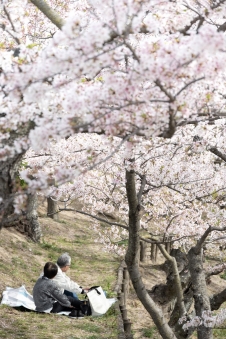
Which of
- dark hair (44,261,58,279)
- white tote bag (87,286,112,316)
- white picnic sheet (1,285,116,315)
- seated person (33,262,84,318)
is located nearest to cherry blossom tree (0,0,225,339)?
dark hair (44,261,58,279)

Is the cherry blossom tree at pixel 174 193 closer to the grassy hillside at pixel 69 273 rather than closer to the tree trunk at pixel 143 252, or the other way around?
the grassy hillside at pixel 69 273

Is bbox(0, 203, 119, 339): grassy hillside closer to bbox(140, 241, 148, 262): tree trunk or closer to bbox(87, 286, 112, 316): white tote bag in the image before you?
bbox(87, 286, 112, 316): white tote bag

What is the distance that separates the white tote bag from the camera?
9.36 meters

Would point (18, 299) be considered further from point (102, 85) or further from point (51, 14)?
point (102, 85)

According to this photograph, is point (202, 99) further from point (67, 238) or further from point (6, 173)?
point (67, 238)

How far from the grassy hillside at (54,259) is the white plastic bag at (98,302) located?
0.13m

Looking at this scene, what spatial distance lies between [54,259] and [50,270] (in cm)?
606

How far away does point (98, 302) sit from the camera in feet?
31.2

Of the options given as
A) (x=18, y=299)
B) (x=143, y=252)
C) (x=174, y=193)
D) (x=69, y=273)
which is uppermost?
(x=174, y=193)

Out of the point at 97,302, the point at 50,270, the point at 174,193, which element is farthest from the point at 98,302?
the point at 174,193

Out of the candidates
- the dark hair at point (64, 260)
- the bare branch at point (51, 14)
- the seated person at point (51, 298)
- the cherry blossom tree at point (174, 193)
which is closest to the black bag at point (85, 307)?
the seated person at point (51, 298)

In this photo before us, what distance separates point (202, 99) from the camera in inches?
176

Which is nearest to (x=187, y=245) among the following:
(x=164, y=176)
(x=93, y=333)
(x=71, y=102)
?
(x=164, y=176)

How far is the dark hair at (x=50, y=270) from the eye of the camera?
9008mm
